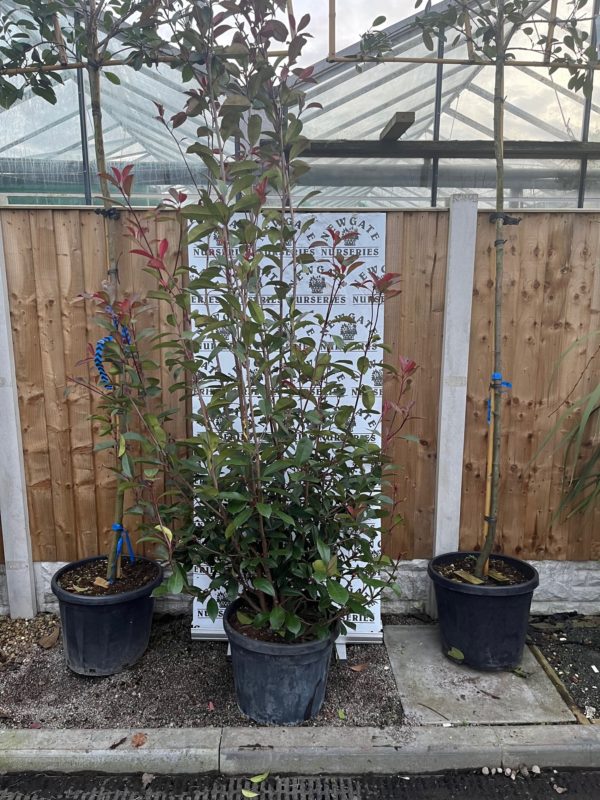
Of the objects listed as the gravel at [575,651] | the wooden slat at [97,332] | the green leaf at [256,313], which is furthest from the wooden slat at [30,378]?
the gravel at [575,651]

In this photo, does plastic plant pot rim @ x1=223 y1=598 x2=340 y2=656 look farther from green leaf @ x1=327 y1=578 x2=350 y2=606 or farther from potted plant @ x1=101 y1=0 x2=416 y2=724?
green leaf @ x1=327 y1=578 x2=350 y2=606

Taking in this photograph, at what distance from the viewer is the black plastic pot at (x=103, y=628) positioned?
246 centimetres

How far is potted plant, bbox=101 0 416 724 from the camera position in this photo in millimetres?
2012

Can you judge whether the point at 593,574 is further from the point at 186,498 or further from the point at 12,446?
the point at 12,446

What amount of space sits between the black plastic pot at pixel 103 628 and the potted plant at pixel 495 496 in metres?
1.41

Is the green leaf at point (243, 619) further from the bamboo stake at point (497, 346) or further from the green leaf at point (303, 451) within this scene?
the bamboo stake at point (497, 346)

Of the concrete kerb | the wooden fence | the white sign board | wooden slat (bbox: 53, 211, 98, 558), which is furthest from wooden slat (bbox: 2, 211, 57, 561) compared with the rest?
the concrete kerb

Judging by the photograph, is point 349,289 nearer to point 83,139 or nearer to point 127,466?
point 127,466

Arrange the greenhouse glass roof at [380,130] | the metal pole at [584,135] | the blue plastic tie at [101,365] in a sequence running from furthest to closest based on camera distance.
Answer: the metal pole at [584,135] < the greenhouse glass roof at [380,130] < the blue plastic tie at [101,365]

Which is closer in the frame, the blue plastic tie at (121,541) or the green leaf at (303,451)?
the green leaf at (303,451)

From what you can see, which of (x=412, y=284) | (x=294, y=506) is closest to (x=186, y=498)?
(x=294, y=506)

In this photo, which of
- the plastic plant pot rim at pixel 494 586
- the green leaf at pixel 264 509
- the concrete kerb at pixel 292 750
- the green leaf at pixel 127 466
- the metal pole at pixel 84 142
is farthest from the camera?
the metal pole at pixel 84 142

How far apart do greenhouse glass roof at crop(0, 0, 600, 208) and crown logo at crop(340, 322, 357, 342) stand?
1.75 meters

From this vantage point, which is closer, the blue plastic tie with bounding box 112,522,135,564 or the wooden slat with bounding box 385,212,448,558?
the blue plastic tie with bounding box 112,522,135,564
